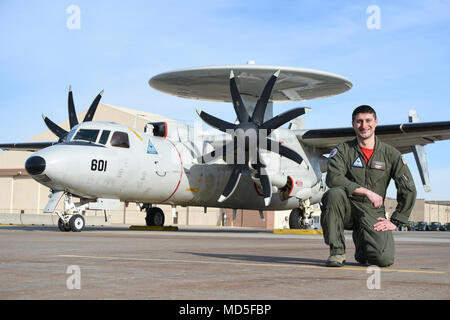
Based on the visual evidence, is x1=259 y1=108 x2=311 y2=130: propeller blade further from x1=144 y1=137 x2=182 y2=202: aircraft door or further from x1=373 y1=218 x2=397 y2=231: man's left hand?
x1=373 y1=218 x2=397 y2=231: man's left hand

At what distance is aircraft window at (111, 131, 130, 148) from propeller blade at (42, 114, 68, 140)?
453cm

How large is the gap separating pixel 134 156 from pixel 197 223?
1350 inches

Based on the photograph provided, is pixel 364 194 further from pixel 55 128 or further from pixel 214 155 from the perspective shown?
pixel 55 128

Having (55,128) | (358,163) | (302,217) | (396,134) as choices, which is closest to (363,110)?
(358,163)

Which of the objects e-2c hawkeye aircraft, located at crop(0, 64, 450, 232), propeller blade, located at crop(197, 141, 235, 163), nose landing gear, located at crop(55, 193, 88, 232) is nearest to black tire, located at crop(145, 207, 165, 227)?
e-2c hawkeye aircraft, located at crop(0, 64, 450, 232)

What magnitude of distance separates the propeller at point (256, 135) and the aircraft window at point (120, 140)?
3.83 m

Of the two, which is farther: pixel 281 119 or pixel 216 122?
pixel 216 122

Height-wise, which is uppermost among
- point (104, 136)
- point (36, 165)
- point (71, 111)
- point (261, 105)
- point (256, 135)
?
point (71, 111)

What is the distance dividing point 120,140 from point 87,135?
1.24 meters

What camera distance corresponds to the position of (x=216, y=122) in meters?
22.9

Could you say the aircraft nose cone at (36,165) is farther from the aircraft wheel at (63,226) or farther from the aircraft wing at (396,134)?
the aircraft wing at (396,134)

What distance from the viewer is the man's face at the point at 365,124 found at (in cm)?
685
